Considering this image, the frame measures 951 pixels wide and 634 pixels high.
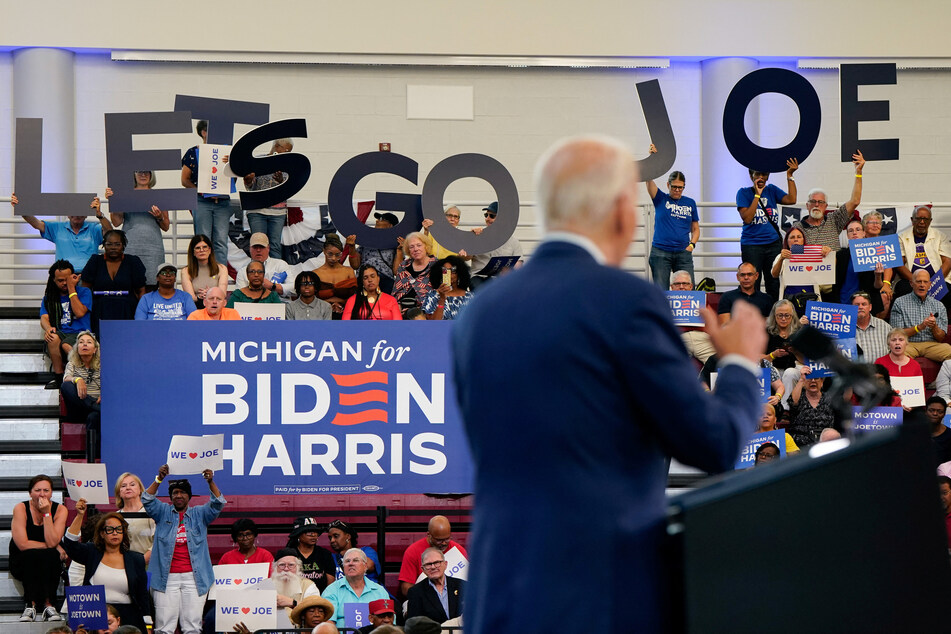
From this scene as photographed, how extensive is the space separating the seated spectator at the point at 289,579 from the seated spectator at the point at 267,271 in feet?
9.70

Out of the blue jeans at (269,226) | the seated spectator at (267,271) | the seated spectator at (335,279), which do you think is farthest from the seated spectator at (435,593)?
the blue jeans at (269,226)

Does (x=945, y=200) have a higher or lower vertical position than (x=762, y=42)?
lower

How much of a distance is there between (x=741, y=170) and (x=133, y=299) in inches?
335

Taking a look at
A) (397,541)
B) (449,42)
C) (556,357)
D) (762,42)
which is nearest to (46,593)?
(397,541)

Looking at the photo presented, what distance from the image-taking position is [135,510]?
830cm

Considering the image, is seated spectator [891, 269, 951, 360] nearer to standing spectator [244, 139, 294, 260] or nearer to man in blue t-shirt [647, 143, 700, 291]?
man in blue t-shirt [647, 143, 700, 291]

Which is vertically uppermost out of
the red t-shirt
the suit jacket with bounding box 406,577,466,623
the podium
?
the podium

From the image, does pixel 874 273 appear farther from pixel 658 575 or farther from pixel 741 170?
pixel 658 575

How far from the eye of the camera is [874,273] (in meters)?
11.4

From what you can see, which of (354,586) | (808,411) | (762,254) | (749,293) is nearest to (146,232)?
(354,586)

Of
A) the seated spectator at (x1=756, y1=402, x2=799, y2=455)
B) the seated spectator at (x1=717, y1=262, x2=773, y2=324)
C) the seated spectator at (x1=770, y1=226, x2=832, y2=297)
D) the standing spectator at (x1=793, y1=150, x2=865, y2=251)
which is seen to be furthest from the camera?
the standing spectator at (x1=793, y1=150, x2=865, y2=251)

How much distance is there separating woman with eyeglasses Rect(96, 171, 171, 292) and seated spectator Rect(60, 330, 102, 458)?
1.15m

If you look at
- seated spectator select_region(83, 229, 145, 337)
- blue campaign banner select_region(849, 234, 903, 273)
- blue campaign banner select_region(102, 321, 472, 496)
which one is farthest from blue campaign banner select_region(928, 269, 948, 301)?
seated spectator select_region(83, 229, 145, 337)

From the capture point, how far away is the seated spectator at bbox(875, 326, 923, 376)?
34.0 feet
